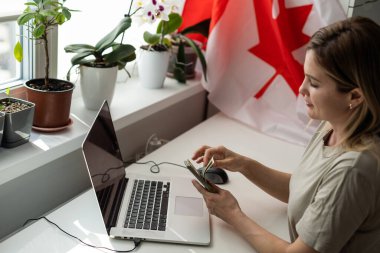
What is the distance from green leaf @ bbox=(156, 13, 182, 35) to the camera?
70.7 inches

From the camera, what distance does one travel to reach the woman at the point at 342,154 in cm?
99

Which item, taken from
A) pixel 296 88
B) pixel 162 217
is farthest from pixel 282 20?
pixel 162 217

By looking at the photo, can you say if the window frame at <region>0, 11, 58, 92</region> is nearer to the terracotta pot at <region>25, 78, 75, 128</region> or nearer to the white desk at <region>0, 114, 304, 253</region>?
the terracotta pot at <region>25, 78, 75, 128</region>

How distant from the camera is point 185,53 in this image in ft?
6.32

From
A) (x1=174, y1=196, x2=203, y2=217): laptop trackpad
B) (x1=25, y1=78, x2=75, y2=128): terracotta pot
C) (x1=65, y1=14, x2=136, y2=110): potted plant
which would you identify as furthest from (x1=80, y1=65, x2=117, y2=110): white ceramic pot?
(x1=174, y1=196, x2=203, y2=217): laptop trackpad

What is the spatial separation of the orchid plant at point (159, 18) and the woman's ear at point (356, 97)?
0.81 metres

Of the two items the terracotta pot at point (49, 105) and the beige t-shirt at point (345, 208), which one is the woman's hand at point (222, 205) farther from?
the terracotta pot at point (49, 105)

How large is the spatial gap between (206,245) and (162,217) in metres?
0.14

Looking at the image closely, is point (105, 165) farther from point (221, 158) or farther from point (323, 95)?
point (323, 95)

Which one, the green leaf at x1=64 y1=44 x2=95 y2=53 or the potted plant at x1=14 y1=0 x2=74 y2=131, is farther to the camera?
the green leaf at x1=64 y1=44 x2=95 y2=53

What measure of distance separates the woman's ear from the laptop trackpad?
0.47 m

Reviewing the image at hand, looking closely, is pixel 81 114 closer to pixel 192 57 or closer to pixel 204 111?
pixel 192 57

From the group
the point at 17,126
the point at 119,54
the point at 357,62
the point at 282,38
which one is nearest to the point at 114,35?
the point at 119,54

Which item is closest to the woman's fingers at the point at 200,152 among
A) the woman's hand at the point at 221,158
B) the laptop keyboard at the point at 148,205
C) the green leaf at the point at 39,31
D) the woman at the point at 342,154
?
the woman's hand at the point at 221,158
